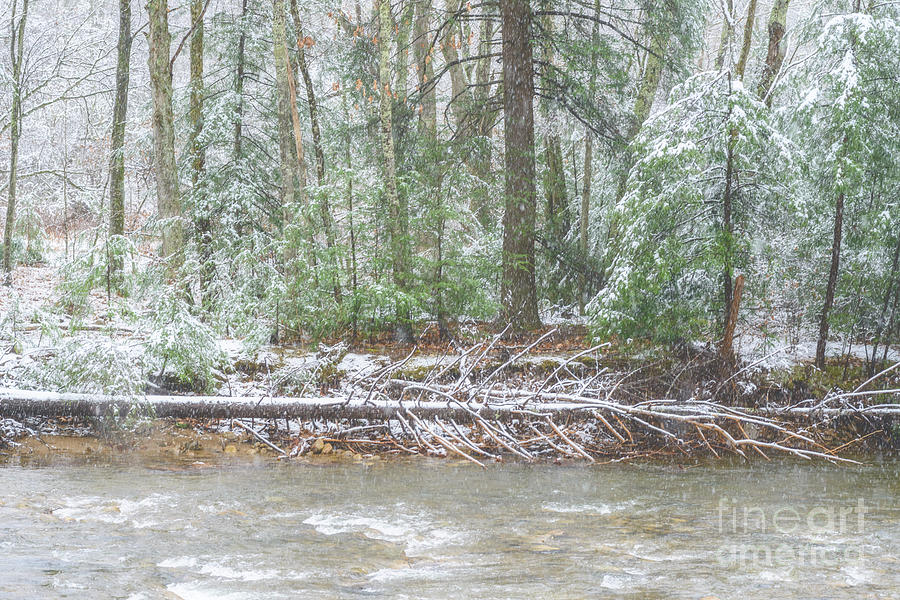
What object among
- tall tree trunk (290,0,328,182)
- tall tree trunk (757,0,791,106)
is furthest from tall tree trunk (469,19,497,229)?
tall tree trunk (757,0,791,106)

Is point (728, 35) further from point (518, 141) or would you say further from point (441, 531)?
point (441, 531)

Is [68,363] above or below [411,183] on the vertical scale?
below

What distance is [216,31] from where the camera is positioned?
13633 millimetres

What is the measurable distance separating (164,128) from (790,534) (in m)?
10.8

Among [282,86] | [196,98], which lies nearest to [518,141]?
[282,86]

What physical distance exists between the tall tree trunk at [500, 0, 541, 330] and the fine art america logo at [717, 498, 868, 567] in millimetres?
5824

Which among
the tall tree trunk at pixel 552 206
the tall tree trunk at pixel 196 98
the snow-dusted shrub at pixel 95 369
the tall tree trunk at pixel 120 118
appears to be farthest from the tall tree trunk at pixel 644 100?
the tall tree trunk at pixel 120 118

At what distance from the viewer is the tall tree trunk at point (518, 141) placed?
10.9 m

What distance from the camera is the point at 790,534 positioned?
15.9 feet

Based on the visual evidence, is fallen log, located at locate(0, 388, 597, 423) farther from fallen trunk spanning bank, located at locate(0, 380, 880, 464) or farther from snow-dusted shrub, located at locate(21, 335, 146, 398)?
snow-dusted shrub, located at locate(21, 335, 146, 398)

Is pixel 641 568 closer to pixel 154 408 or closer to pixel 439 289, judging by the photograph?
pixel 154 408

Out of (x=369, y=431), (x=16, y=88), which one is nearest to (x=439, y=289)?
(x=369, y=431)

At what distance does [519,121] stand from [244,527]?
796 cm

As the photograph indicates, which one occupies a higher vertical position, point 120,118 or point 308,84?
point 120,118
